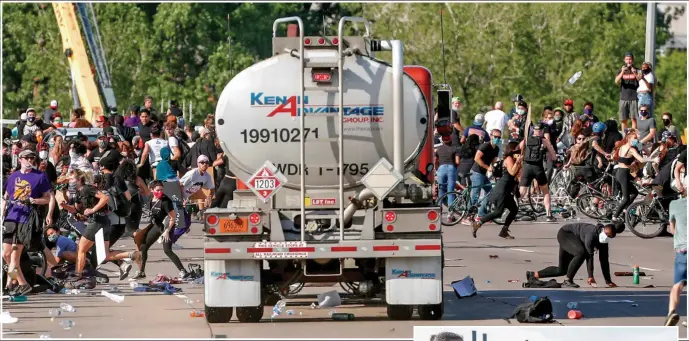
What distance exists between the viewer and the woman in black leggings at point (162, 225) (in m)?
21.4

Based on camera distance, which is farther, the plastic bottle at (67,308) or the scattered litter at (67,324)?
the plastic bottle at (67,308)

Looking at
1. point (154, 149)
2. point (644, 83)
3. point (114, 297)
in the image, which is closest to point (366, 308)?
point (114, 297)

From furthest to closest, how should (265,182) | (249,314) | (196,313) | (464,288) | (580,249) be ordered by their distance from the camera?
(580,249) < (464,288) < (196,313) < (249,314) < (265,182)

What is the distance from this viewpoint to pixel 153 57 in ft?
244

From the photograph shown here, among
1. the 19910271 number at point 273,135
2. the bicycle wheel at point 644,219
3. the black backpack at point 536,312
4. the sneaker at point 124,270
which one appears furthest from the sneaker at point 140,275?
the bicycle wheel at point 644,219

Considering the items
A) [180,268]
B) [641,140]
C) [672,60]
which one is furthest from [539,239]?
[672,60]

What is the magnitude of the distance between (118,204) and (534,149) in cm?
943

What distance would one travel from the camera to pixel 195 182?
26047mm

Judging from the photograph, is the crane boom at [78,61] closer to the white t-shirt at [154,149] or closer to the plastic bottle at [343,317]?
the white t-shirt at [154,149]

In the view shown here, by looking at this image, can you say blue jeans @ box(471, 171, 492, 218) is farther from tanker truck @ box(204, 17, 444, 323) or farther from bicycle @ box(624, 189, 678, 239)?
tanker truck @ box(204, 17, 444, 323)

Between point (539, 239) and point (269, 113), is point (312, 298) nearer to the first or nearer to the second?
point (269, 113)

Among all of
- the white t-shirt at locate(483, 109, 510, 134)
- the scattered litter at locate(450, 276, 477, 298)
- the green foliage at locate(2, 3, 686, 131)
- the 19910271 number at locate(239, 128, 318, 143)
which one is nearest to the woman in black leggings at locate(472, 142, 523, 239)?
the white t-shirt at locate(483, 109, 510, 134)

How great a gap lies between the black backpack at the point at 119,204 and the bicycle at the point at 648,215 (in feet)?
32.0

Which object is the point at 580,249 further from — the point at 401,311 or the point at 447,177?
the point at 447,177
